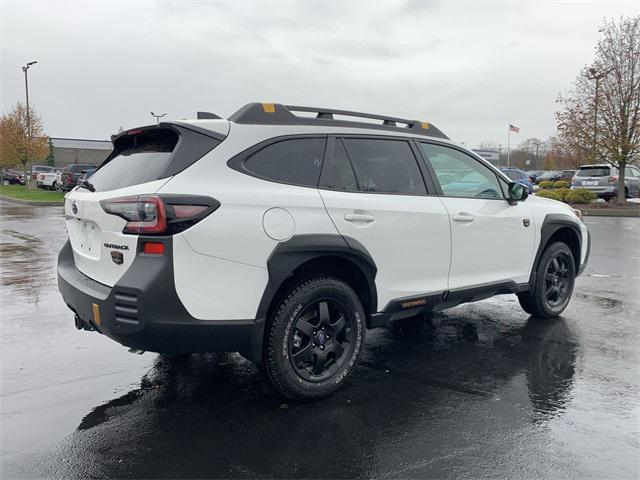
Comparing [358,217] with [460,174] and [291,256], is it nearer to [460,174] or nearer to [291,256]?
[291,256]

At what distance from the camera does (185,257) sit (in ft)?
9.70

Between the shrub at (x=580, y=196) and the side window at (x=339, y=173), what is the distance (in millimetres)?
21608

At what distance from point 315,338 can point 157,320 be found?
1.11 m

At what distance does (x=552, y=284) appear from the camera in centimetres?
569

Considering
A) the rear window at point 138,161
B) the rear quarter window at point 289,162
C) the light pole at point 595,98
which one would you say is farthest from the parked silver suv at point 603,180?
the rear window at point 138,161

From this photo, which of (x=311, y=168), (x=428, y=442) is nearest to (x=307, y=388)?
(x=428, y=442)

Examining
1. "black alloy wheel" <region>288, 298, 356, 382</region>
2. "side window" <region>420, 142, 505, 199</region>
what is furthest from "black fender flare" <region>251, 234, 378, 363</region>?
"side window" <region>420, 142, 505, 199</region>

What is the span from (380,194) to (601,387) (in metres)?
2.17

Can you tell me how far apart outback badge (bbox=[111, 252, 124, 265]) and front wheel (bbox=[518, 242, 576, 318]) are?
13.5 ft

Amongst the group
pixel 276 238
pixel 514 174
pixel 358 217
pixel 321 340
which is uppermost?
pixel 514 174

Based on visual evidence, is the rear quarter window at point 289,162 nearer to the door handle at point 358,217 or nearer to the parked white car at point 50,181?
the door handle at point 358,217

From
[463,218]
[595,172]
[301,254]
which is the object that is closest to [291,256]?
[301,254]

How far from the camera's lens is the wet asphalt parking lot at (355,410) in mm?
2814

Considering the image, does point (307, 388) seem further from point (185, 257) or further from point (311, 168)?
point (311, 168)
